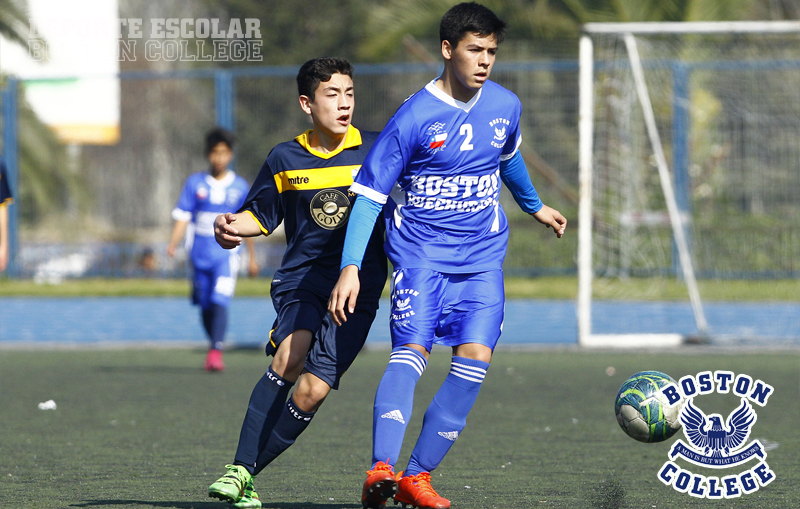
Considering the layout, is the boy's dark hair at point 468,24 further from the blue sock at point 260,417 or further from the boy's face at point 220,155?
the boy's face at point 220,155

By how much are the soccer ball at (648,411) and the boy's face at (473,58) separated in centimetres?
145

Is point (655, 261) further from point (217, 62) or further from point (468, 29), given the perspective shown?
point (217, 62)

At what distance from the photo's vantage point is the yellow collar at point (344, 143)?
14.9ft

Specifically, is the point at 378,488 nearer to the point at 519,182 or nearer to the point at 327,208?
the point at 327,208

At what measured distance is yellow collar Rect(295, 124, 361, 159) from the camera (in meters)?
4.54

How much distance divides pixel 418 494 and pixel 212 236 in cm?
592

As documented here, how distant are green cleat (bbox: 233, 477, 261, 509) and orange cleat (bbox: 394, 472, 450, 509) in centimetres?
57

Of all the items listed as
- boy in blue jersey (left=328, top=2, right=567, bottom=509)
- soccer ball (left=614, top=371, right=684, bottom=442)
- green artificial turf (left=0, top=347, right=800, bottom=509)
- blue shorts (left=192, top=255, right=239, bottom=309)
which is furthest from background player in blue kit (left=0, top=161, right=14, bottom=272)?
soccer ball (left=614, top=371, right=684, bottom=442)

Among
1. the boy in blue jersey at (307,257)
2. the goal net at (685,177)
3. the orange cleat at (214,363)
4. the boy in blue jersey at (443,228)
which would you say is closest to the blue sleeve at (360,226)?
the boy in blue jersey at (443,228)

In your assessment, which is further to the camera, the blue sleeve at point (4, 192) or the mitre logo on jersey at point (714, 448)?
the blue sleeve at point (4, 192)

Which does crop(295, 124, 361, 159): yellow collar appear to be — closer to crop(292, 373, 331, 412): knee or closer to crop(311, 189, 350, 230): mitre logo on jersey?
crop(311, 189, 350, 230): mitre logo on jersey

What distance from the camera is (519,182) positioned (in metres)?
4.62

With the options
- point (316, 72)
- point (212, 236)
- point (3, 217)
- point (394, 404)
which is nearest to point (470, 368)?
point (394, 404)

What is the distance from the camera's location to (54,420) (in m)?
6.67
